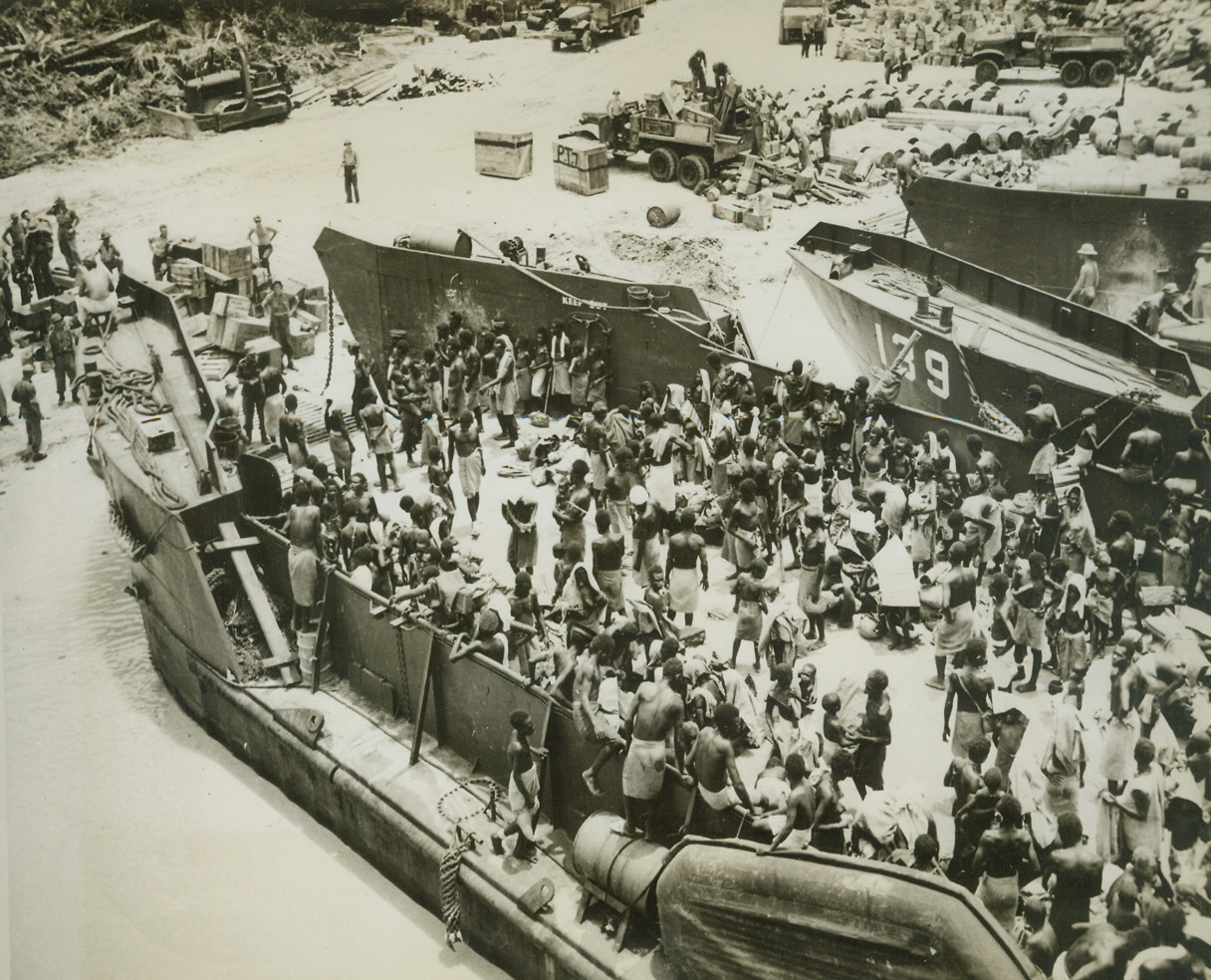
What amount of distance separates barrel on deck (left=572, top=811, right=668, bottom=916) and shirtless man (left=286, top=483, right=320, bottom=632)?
3237 mm

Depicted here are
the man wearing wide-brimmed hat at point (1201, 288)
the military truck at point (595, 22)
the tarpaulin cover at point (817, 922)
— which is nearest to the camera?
the tarpaulin cover at point (817, 922)

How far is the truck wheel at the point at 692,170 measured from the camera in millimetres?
19484

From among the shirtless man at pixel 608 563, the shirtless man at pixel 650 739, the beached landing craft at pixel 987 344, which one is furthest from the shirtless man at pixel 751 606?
the beached landing craft at pixel 987 344

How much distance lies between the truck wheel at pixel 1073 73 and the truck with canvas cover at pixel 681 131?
578cm

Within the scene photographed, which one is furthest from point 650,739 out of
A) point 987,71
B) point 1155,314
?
point 987,71

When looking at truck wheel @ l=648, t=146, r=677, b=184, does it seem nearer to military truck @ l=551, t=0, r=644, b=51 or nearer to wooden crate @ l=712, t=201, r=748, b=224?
wooden crate @ l=712, t=201, r=748, b=224

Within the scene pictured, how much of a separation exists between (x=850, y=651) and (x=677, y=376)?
511cm

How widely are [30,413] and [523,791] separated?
8.41m

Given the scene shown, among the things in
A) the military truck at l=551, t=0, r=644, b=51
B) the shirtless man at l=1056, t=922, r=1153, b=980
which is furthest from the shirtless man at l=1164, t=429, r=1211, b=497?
the military truck at l=551, t=0, r=644, b=51

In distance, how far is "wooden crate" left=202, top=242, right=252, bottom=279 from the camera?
653 inches

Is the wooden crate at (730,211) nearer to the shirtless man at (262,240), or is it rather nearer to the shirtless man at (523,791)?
the shirtless man at (262,240)

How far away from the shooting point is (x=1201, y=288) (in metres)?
12.6

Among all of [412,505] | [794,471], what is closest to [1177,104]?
[794,471]

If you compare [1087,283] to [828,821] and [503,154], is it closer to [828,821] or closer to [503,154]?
[828,821]
